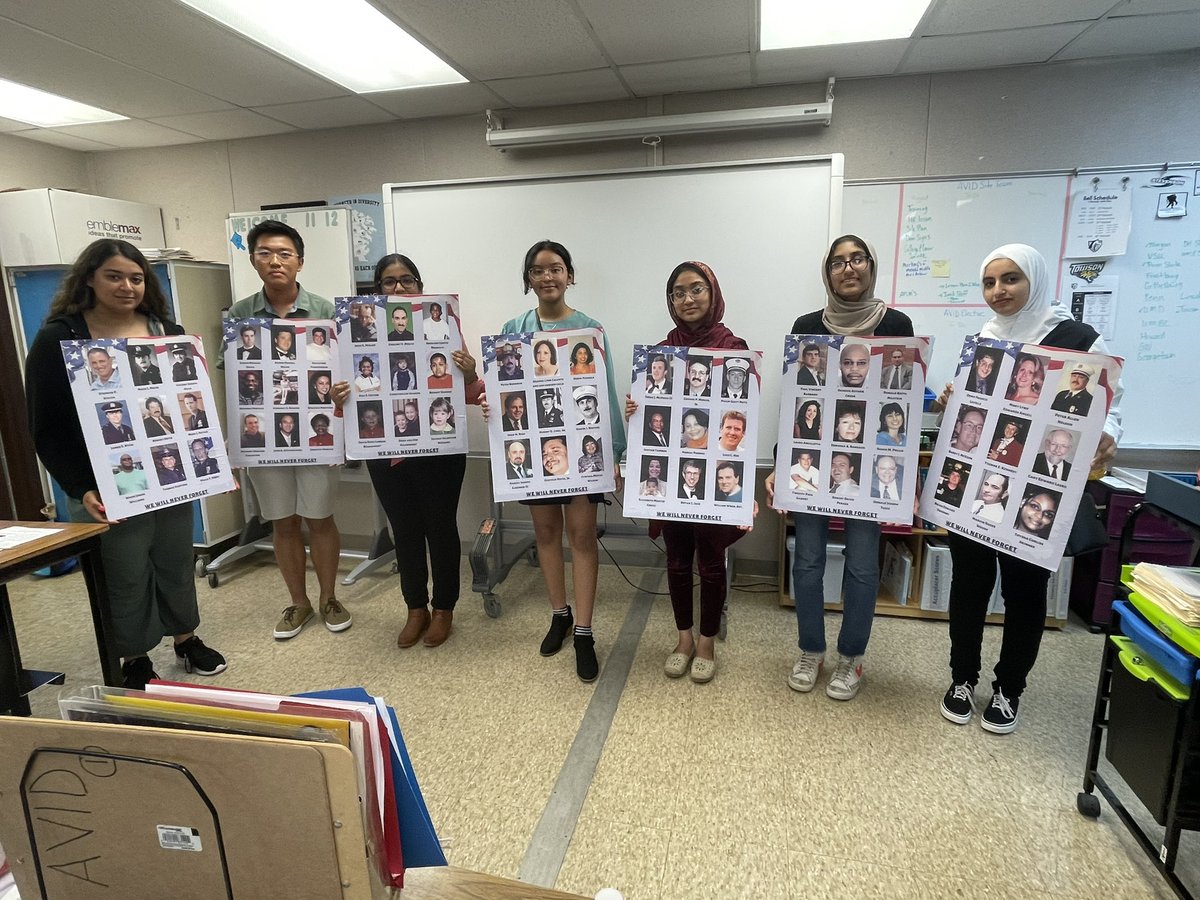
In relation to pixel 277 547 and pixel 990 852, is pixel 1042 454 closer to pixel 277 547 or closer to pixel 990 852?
pixel 990 852

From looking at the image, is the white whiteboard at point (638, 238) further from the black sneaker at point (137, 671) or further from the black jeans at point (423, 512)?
the black sneaker at point (137, 671)

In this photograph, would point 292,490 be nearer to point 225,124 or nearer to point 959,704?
point 225,124

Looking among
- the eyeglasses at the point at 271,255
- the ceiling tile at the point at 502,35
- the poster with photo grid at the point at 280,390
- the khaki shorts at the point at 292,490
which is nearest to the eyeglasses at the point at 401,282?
the poster with photo grid at the point at 280,390

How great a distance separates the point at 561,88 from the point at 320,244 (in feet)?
5.05

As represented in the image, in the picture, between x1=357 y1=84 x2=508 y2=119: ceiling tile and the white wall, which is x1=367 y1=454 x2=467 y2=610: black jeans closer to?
the white wall

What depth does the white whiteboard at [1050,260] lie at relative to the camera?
2.73 meters

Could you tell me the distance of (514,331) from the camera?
236 centimetres

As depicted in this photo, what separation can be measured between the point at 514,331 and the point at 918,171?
2.13 meters

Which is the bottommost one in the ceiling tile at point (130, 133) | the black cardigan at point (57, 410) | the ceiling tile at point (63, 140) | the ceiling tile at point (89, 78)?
the black cardigan at point (57, 410)

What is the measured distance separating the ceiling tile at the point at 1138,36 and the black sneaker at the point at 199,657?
4.33 meters

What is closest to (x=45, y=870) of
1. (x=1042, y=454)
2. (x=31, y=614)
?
(x=1042, y=454)

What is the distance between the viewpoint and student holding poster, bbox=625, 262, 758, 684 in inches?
82.6

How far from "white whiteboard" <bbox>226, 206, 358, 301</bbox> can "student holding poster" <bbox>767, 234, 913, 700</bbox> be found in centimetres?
248

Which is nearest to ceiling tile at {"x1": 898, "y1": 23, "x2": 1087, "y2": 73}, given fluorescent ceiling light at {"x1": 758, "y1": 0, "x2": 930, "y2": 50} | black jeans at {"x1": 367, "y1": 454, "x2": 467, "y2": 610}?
fluorescent ceiling light at {"x1": 758, "y1": 0, "x2": 930, "y2": 50}
